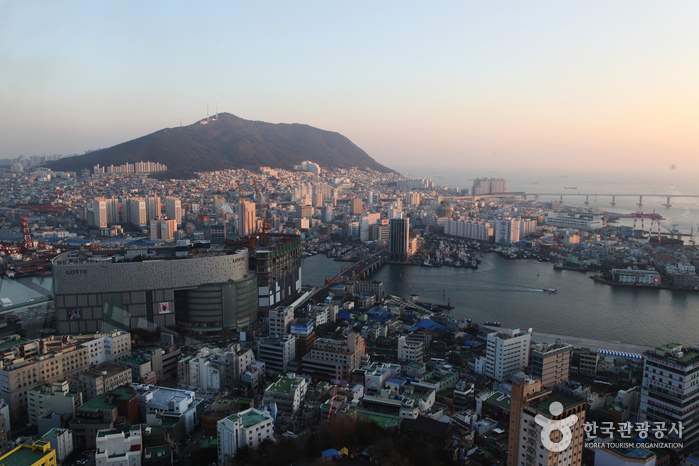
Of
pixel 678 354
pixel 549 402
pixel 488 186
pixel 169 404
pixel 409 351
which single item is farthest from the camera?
pixel 488 186

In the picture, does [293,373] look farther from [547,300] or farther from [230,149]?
[230,149]

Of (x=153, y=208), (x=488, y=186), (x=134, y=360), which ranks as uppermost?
(x=488, y=186)

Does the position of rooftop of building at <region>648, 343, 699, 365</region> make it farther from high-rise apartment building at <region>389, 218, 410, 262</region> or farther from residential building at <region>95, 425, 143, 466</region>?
high-rise apartment building at <region>389, 218, 410, 262</region>

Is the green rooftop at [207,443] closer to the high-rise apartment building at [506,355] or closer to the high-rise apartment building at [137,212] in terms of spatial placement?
the high-rise apartment building at [506,355]

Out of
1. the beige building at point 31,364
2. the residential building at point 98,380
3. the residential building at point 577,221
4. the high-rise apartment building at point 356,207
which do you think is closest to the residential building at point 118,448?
the residential building at point 98,380

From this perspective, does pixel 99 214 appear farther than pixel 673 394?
Yes

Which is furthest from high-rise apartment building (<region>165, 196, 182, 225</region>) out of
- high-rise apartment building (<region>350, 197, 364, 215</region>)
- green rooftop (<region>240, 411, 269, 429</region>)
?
green rooftop (<region>240, 411, 269, 429</region>)

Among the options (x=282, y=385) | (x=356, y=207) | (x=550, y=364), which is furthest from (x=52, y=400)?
(x=356, y=207)

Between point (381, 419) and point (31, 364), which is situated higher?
point (31, 364)
